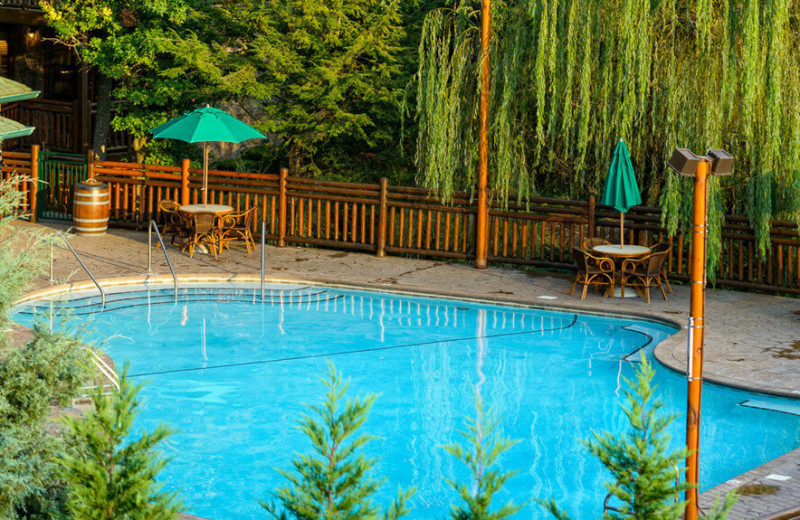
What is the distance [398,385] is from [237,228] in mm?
6791

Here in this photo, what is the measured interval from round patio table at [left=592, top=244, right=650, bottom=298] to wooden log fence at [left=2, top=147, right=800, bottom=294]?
2.70 ft

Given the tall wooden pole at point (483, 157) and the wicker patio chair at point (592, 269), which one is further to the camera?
the tall wooden pole at point (483, 157)

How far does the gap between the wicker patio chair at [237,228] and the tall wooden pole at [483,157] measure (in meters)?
3.90

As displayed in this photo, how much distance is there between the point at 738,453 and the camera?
10.4 m

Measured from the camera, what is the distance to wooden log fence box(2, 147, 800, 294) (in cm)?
1616

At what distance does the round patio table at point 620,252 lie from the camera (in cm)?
1548

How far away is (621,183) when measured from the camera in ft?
49.8

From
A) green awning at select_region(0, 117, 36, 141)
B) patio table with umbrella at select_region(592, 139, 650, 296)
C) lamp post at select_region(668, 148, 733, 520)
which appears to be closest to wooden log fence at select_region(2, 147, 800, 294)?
patio table with umbrella at select_region(592, 139, 650, 296)

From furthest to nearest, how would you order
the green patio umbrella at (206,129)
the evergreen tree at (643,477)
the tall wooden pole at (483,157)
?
the green patio umbrella at (206,129), the tall wooden pole at (483,157), the evergreen tree at (643,477)

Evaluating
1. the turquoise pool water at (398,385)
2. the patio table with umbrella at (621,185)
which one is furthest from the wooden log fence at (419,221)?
the turquoise pool water at (398,385)

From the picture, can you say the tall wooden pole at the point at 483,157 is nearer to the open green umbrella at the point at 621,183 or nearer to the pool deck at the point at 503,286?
the pool deck at the point at 503,286

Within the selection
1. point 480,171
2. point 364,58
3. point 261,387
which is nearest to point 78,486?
point 261,387

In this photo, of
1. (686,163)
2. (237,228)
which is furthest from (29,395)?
(237,228)

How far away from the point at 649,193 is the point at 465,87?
133 inches
